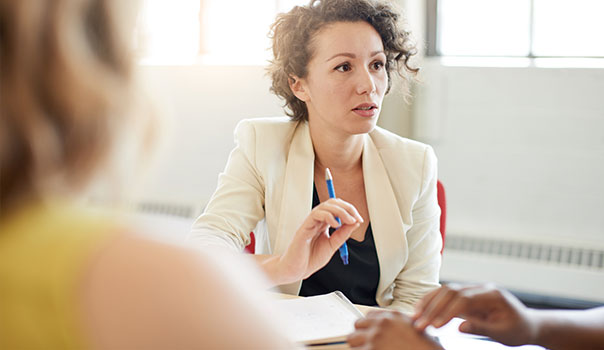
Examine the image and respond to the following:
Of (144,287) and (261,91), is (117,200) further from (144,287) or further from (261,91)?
(261,91)

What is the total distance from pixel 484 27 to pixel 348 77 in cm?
177

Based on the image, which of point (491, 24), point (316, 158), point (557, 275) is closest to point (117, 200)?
point (316, 158)

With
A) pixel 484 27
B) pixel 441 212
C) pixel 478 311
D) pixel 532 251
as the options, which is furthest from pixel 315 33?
pixel 532 251

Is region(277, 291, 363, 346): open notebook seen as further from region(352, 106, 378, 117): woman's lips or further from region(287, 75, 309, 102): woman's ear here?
region(287, 75, 309, 102): woman's ear

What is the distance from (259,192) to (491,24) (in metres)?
2.07

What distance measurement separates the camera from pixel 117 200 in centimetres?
58

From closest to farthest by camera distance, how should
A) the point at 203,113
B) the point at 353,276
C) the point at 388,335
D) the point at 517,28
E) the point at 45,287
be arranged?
1. the point at 45,287
2. the point at 388,335
3. the point at 353,276
4. the point at 517,28
5. the point at 203,113

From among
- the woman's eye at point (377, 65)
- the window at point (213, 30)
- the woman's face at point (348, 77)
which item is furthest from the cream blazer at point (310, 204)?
the window at point (213, 30)

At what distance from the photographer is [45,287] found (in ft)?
1.48

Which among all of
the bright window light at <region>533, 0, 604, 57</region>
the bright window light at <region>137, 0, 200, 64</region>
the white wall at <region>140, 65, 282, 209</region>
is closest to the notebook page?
the bright window light at <region>533, 0, 604, 57</region>

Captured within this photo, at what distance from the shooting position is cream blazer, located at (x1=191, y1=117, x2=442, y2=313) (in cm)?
180

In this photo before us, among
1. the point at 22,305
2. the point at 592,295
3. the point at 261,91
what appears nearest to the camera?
the point at 22,305

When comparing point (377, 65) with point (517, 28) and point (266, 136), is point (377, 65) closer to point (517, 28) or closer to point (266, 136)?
point (266, 136)

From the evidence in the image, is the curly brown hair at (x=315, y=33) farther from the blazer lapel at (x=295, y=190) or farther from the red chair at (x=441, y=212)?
the red chair at (x=441, y=212)
